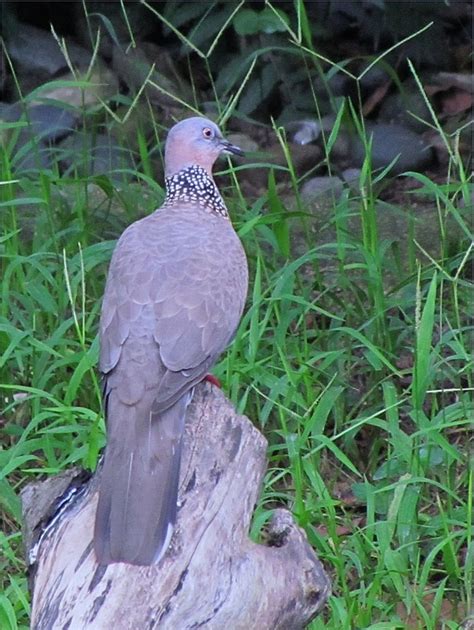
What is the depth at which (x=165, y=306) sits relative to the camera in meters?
3.42

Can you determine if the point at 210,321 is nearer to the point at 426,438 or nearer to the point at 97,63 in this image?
the point at 426,438

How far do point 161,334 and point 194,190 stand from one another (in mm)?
730

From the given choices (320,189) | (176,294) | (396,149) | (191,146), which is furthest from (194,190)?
(396,149)

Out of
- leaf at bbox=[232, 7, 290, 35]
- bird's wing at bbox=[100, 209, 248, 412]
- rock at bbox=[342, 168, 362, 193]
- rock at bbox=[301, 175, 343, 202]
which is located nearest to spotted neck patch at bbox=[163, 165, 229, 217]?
bird's wing at bbox=[100, 209, 248, 412]

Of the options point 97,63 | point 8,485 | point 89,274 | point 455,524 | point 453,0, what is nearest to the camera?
point 455,524

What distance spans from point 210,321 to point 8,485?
3.40 feet

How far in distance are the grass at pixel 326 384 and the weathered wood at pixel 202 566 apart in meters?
0.53

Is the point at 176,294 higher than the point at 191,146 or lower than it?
lower

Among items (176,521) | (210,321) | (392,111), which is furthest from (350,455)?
(392,111)

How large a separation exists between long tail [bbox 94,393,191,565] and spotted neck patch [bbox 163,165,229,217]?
0.92 meters

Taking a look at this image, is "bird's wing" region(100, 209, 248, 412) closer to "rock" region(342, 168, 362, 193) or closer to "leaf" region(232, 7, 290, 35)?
"rock" region(342, 168, 362, 193)

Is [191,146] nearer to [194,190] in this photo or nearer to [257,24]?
[194,190]

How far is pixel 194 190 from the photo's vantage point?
3936 mm

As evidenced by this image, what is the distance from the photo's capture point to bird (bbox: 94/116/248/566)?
297 cm
